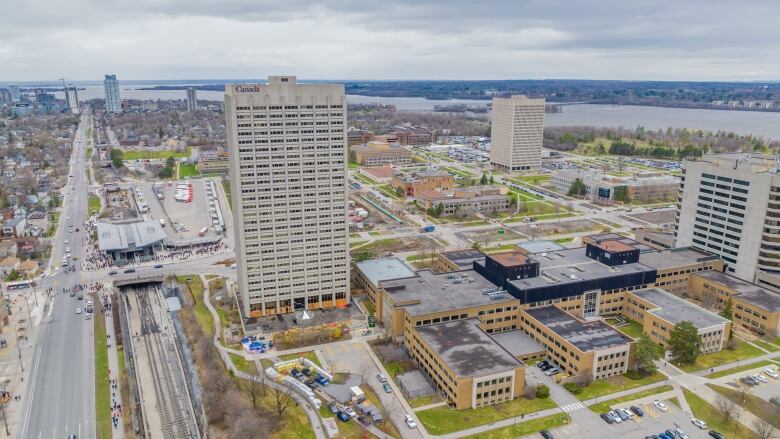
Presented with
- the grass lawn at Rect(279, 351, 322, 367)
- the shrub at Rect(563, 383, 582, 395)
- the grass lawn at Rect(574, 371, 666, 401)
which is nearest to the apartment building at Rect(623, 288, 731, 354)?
the grass lawn at Rect(574, 371, 666, 401)

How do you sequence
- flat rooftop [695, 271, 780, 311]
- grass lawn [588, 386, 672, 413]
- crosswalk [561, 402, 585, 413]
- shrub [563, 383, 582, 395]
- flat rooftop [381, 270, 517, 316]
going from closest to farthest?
crosswalk [561, 402, 585, 413] → grass lawn [588, 386, 672, 413] → shrub [563, 383, 582, 395] → flat rooftop [381, 270, 517, 316] → flat rooftop [695, 271, 780, 311]

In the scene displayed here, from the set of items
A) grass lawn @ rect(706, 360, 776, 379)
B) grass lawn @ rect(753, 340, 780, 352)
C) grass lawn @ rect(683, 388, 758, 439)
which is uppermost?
grass lawn @ rect(753, 340, 780, 352)

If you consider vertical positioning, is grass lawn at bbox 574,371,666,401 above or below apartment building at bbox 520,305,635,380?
below

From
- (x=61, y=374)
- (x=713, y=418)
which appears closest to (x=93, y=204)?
(x=61, y=374)

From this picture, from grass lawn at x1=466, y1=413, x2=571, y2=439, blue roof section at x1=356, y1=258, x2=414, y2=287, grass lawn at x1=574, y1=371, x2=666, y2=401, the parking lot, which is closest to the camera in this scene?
grass lawn at x1=466, y1=413, x2=571, y2=439

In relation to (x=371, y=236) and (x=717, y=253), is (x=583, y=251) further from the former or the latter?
(x=371, y=236)

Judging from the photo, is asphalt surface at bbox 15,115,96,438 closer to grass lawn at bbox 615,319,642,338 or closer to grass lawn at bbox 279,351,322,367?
grass lawn at bbox 279,351,322,367
